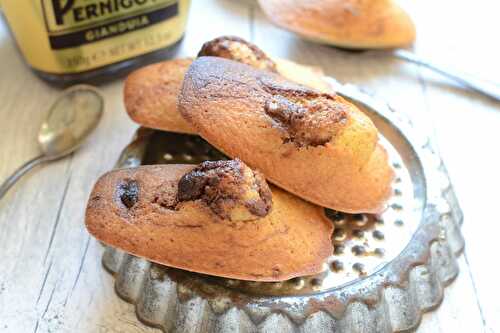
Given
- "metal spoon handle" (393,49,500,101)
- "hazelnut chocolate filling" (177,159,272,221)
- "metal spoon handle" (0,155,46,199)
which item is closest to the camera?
"hazelnut chocolate filling" (177,159,272,221)

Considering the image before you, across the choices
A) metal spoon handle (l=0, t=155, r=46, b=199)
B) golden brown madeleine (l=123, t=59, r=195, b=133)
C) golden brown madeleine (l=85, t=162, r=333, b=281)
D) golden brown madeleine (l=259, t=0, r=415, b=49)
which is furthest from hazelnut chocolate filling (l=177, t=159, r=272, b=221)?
golden brown madeleine (l=259, t=0, r=415, b=49)

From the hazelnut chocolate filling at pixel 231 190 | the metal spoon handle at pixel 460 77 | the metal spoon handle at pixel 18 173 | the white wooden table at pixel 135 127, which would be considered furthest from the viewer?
the metal spoon handle at pixel 460 77

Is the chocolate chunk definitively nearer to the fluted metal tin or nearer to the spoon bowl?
the fluted metal tin

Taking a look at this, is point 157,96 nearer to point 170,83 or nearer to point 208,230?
point 170,83

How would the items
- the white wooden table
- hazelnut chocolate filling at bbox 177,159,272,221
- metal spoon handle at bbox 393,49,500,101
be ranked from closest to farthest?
hazelnut chocolate filling at bbox 177,159,272,221
the white wooden table
metal spoon handle at bbox 393,49,500,101

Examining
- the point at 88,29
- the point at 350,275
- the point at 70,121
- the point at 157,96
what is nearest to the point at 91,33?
the point at 88,29

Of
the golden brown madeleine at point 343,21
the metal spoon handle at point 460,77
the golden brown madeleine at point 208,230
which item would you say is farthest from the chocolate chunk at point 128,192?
the metal spoon handle at point 460,77

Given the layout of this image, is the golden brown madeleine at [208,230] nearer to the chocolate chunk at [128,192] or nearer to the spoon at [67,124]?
the chocolate chunk at [128,192]

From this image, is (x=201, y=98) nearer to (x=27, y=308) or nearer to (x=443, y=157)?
(x=27, y=308)
